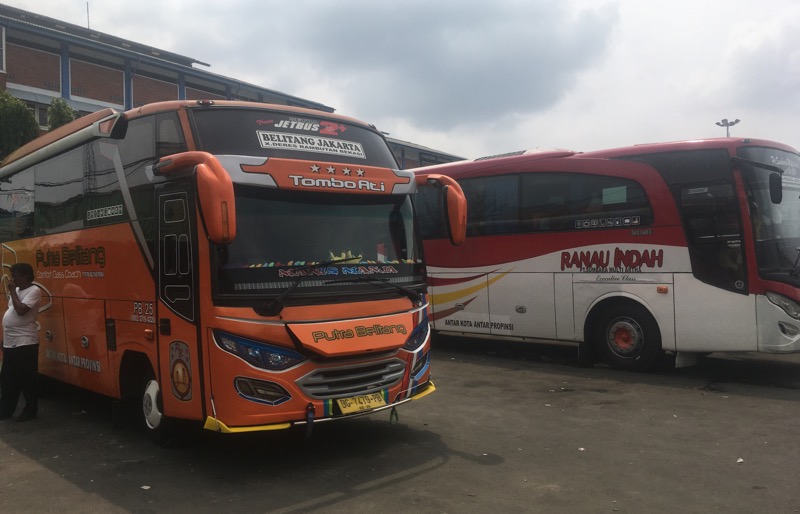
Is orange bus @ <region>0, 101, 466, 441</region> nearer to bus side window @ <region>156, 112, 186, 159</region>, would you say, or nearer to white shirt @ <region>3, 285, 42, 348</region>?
bus side window @ <region>156, 112, 186, 159</region>

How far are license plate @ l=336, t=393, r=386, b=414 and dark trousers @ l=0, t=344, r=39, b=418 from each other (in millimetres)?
4325

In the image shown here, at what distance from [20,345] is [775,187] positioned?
9769 millimetres

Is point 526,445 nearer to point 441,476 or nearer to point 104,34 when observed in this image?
point 441,476

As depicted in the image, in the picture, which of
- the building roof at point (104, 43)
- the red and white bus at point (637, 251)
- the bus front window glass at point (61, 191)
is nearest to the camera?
the bus front window glass at point (61, 191)

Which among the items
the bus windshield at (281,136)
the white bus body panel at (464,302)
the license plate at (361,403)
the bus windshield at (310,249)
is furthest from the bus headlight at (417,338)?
the white bus body panel at (464,302)

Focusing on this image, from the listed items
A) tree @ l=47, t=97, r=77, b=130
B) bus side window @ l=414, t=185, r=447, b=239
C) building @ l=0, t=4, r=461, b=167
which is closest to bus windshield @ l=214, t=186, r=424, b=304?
bus side window @ l=414, t=185, r=447, b=239

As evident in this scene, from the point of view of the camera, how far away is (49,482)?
5.54 m

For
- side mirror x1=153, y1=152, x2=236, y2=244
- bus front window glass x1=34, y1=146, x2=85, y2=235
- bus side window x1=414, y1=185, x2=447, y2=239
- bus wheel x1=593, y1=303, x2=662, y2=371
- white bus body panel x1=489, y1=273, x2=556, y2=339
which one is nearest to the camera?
side mirror x1=153, y1=152, x2=236, y2=244

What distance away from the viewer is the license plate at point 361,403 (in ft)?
18.1

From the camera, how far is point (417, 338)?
6.25m

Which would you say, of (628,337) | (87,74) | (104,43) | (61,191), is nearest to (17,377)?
(61,191)

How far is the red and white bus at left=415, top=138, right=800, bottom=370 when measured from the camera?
8.93 metres

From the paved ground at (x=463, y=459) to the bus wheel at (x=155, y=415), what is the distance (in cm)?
15

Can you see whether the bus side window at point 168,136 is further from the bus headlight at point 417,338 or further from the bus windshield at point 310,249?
the bus headlight at point 417,338
